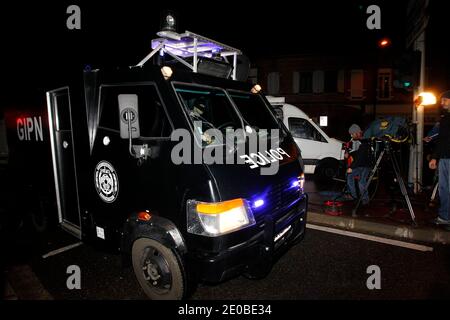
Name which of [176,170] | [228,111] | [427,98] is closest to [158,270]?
[176,170]

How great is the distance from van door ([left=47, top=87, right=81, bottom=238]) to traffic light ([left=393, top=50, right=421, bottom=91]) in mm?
6895

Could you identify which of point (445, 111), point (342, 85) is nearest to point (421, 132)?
point (445, 111)

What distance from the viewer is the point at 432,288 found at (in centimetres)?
359

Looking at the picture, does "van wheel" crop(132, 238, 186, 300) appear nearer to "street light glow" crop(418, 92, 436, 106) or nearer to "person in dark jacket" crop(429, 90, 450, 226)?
"person in dark jacket" crop(429, 90, 450, 226)

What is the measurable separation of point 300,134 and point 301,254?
544 centimetres

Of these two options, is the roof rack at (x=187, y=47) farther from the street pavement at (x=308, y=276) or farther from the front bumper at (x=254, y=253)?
the street pavement at (x=308, y=276)

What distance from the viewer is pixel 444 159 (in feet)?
17.3

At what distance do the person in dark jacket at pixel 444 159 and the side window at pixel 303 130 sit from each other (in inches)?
161

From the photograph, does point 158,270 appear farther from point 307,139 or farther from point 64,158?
point 307,139

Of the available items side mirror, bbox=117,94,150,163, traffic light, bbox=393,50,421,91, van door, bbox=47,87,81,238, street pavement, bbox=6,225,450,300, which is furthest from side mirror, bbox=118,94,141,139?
traffic light, bbox=393,50,421,91

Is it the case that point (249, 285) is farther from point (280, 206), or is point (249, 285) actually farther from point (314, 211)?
point (314, 211)

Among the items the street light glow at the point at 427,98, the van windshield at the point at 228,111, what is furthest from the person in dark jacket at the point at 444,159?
the van windshield at the point at 228,111

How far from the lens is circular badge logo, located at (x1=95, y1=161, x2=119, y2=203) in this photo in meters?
3.44

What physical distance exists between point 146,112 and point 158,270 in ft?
5.41
